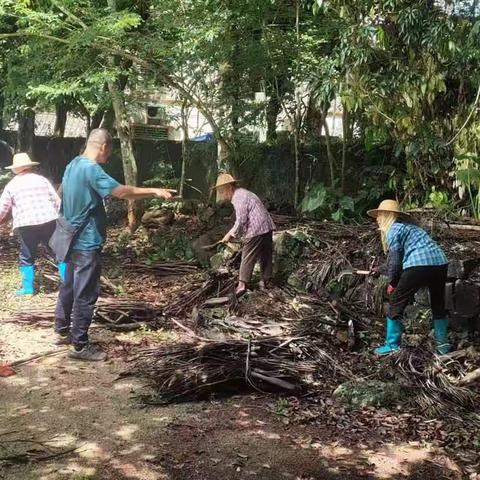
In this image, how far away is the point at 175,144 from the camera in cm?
1666

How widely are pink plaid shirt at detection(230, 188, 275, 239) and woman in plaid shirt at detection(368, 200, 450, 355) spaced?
213cm

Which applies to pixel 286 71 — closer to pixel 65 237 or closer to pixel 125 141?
pixel 125 141

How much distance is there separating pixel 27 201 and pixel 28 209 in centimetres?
10

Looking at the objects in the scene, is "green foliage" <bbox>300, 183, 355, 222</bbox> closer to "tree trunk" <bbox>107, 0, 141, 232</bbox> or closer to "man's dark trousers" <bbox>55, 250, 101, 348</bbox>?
"tree trunk" <bbox>107, 0, 141, 232</bbox>

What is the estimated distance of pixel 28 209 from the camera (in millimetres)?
7496

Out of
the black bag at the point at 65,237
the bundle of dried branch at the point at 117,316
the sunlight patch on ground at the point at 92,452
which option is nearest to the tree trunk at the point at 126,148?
the bundle of dried branch at the point at 117,316

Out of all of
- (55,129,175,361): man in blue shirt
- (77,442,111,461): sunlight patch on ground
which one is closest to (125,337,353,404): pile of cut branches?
(55,129,175,361): man in blue shirt

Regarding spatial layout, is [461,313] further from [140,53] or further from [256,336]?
[140,53]

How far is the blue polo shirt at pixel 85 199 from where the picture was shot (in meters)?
5.41

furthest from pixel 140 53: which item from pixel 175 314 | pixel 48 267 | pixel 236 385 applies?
pixel 236 385

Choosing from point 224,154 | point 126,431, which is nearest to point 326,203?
point 224,154

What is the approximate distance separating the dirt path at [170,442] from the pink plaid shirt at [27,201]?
2.88 metres

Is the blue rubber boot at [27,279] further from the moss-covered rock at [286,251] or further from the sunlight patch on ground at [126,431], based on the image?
the sunlight patch on ground at [126,431]

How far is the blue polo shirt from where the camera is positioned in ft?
17.8
